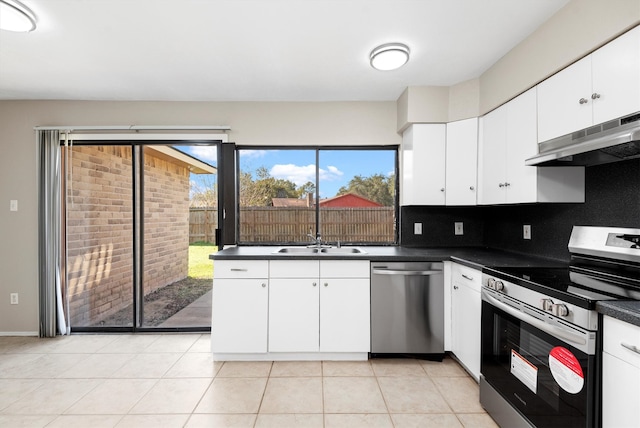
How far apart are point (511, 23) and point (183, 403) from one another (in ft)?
10.6

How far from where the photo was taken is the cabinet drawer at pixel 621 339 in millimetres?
1074

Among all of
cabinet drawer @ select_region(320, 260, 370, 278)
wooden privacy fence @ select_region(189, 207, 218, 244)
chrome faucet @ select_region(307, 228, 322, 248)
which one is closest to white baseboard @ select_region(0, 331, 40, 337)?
wooden privacy fence @ select_region(189, 207, 218, 244)

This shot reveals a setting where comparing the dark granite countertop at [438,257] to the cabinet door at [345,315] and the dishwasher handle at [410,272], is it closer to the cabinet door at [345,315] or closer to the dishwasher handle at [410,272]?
the dishwasher handle at [410,272]

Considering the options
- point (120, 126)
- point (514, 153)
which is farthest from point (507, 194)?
point (120, 126)

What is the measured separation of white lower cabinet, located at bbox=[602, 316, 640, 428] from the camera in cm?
107

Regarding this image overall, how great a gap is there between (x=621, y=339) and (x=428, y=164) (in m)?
1.97

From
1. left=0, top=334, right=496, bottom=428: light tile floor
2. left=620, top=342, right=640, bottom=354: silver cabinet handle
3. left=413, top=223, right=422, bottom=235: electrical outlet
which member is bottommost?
left=0, top=334, right=496, bottom=428: light tile floor

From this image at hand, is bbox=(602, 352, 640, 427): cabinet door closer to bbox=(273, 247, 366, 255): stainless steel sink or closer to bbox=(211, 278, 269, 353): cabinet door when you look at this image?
bbox=(273, 247, 366, 255): stainless steel sink

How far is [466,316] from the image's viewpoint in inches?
90.7

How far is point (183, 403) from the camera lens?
204 centimetres

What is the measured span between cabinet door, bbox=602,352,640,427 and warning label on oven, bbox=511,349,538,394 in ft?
1.00

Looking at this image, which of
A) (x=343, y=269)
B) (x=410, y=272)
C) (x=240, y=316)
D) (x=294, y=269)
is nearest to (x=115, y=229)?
(x=240, y=316)

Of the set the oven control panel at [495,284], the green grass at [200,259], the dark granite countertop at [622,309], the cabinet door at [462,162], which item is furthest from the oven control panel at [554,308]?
the green grass at [200,259]

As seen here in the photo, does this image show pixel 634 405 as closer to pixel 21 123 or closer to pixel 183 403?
pixel 183 403
